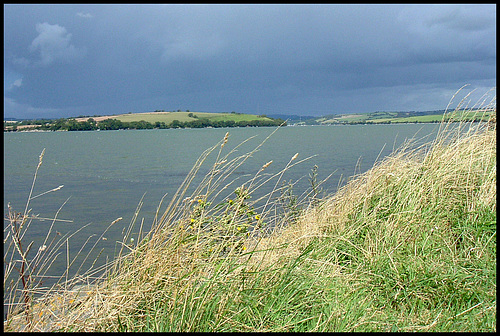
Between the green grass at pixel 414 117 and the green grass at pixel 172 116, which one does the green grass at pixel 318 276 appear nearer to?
the green grass at pixel 414 117

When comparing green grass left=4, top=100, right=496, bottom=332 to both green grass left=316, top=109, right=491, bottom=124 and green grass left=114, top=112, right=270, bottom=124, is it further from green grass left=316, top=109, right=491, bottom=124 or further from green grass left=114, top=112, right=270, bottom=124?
green grass left=114, top=112, right=270, bottom=124

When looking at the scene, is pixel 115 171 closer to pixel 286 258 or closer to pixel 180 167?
pixel 180 167

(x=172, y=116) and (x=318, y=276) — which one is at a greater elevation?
(x=172, y=116)

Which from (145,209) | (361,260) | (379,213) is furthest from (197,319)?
(145,209)

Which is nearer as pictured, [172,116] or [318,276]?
[318,276]

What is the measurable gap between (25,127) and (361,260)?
134348mm

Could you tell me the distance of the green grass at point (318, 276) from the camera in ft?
9.46

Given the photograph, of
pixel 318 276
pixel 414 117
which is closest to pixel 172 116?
pixel 414 117

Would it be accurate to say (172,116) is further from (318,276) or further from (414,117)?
(318,276)

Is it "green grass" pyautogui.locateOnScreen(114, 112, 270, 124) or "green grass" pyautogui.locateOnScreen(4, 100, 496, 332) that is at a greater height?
"green grass" pyautogui.locateOnScreen(114, 112, 270, 124)

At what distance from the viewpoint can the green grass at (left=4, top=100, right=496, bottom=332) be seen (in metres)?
2.88

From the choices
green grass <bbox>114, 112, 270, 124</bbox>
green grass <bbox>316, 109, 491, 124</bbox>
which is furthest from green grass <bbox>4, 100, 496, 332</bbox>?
green grass <bbox>114, 112, 270, 124</bbox>

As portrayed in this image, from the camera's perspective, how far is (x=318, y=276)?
3348 mm

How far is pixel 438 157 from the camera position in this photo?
5438 mm
